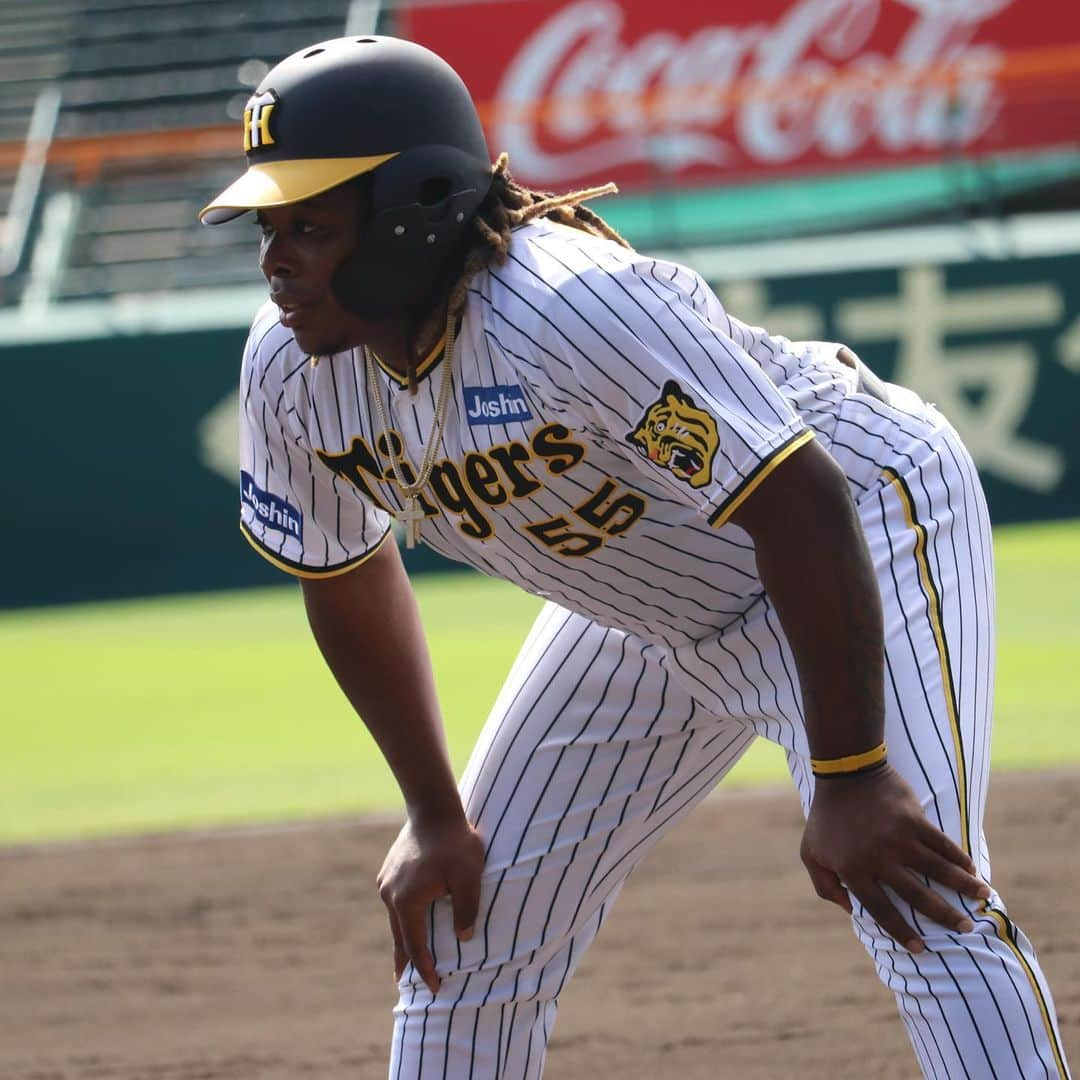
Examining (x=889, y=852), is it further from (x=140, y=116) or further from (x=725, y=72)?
(x=140, y=116)

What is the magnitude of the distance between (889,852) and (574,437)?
2.43 ft

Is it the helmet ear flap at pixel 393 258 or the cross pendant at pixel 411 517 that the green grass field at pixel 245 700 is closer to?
the cross pendant at pixel 411 517

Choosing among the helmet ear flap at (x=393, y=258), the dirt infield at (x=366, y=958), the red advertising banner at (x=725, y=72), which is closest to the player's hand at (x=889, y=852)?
the helmet ear flap at (x=393, y=258)

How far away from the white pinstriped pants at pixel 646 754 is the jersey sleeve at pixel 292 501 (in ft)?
1.25

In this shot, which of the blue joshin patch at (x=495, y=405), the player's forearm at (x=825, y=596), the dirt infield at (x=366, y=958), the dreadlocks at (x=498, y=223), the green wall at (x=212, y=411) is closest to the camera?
the player's forearm at (x=825, y=596)

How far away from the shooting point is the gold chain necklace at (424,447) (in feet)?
9.30

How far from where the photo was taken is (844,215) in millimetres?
13367

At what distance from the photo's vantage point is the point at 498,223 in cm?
295

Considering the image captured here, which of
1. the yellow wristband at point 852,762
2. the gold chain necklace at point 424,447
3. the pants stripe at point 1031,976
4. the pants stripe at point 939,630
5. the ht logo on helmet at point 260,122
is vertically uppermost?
the ht logo on helmet at point 260,122

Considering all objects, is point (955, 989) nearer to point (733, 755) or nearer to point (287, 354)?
point (733, 755)

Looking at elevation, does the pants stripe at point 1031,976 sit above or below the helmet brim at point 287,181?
below

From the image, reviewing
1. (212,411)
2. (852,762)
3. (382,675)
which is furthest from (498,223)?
(212,411)

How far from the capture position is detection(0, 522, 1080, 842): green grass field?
266 inches

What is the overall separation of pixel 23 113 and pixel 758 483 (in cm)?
1569
